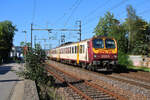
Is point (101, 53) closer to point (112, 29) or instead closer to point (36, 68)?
point (36, 68)

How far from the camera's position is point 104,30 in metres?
46.8

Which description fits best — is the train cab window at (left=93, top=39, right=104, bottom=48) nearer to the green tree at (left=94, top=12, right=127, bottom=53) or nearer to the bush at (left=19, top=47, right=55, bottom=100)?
the bush at (left=19, top=47, right=55, bottom=100)

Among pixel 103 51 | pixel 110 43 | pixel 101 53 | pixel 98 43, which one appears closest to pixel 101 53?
pixel 101 53

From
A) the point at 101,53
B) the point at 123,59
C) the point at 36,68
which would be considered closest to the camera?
the point at 36,68

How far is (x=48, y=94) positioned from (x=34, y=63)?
120 inches

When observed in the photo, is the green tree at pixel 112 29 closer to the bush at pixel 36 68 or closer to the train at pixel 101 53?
the train at pixel 101 53

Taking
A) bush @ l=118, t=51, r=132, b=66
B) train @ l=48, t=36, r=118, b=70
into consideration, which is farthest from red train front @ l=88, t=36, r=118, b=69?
bush @ l=118, t=51, r=132, b=66

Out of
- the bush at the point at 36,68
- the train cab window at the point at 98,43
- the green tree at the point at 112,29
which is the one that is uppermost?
the green tree at the point at 112,29

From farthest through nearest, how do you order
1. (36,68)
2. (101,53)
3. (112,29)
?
(112,29)
(101,53)
(36,68)

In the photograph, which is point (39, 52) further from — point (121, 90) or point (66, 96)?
point (121, 90)

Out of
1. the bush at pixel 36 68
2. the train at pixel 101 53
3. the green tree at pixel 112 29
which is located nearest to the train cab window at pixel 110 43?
the train at pixel 101 53

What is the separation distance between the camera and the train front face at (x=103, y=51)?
51.2 ft

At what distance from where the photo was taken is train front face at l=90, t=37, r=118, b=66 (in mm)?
15593

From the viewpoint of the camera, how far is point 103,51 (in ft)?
52.1
